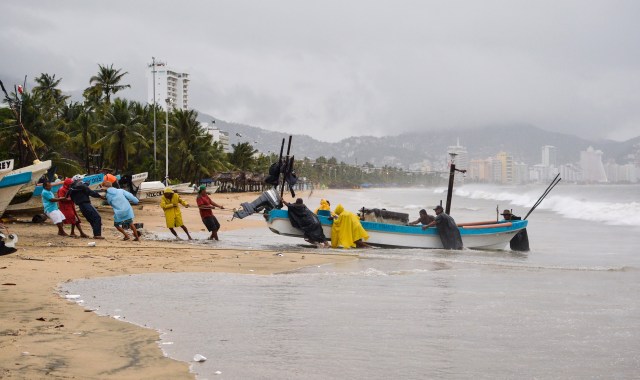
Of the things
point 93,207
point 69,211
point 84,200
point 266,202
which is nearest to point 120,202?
point 84,200

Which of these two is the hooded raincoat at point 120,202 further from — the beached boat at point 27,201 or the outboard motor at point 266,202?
the beached boat at point 27,201

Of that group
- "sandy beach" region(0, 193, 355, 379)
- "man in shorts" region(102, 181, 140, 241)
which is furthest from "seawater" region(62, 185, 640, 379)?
"man in shorts" region(102, 181, 140, 241)

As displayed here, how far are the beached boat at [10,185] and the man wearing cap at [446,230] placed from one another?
11.0 meters

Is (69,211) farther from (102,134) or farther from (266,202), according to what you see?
(102,134)

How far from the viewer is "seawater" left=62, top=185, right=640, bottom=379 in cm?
554

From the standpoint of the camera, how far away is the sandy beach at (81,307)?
4927 millimetres

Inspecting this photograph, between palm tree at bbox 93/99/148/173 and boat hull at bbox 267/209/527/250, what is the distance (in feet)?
126

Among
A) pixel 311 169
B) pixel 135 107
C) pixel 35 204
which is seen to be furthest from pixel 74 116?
pixel 311 169

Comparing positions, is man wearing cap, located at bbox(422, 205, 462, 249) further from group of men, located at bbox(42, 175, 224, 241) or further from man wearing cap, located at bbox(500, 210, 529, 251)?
group of men, located at bbox(42, 175, 224, 241)

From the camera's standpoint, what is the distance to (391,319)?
747cm

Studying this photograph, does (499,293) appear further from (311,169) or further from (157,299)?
(311,169)

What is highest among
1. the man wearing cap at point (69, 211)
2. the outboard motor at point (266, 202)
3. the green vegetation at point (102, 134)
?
the green vegetation at point (102, 134)

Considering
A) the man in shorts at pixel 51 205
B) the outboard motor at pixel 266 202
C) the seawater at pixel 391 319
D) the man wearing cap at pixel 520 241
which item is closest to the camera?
the seawater at pixel 391 319

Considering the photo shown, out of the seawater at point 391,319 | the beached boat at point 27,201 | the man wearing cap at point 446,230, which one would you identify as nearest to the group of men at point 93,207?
the beached boat at point 27,201
